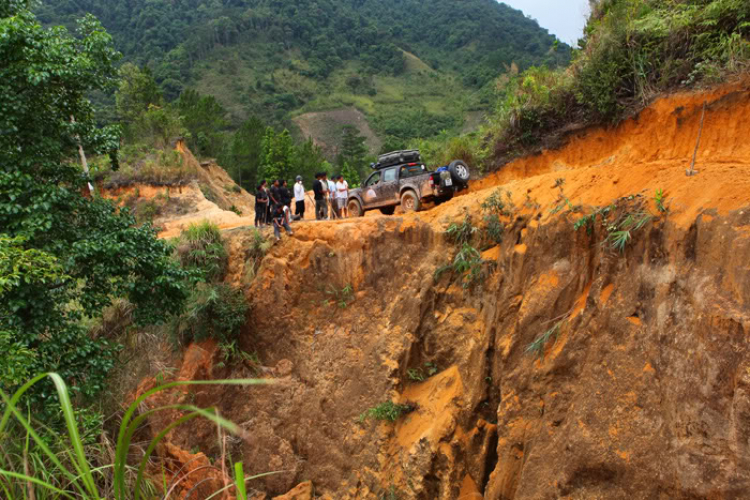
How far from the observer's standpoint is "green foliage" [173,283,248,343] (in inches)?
471

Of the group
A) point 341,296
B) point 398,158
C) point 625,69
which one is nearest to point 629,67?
point 625,69

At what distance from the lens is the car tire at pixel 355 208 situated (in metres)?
15.1

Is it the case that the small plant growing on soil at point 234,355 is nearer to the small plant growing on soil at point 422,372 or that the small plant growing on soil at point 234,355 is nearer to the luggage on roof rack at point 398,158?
the small plant growing on soil at point 422,372

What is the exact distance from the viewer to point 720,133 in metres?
8.37

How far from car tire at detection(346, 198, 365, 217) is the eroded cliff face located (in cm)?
283

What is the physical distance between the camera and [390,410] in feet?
33.3

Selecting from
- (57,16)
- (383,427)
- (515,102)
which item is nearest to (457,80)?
(57,16)

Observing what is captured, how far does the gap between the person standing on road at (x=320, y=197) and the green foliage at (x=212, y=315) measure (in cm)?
342

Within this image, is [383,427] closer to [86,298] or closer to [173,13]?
[86,298]

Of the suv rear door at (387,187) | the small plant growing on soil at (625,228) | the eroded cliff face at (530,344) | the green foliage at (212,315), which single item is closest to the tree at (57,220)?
the green foliage at (212,315)

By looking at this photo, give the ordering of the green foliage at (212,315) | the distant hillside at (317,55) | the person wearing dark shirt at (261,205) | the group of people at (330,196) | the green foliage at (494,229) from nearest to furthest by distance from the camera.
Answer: the green foliage at (494,229)
the green foliage at (212,315)
the person wearing dark shirt at (261,205)
the group of people at (330,196)
the distant hillside at (317,55)

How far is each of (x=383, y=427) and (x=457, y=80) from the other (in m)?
84.3

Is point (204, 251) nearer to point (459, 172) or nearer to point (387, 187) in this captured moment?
point (387, 187)

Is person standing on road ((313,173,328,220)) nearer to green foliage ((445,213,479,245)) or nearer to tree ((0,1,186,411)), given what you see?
green foliage ((445,213,479,245))
